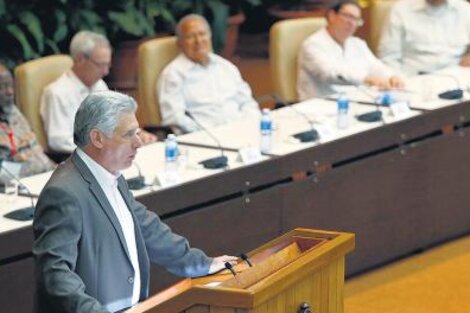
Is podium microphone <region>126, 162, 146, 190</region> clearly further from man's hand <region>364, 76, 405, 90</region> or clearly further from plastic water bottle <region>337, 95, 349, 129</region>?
man's hand <region>364, 76, 405, 90</region>

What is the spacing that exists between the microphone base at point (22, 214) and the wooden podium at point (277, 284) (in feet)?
4.21

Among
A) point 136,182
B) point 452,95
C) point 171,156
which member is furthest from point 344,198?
point 136,182

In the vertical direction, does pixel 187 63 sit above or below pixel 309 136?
above

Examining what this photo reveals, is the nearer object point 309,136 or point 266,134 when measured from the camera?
point 266,134

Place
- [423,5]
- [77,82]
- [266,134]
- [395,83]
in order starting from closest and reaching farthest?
[266,134] < [77,82] < [395,83] < [423,5]

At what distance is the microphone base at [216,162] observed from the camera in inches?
235

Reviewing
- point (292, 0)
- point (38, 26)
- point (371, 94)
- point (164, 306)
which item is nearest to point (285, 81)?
point (371, 94)

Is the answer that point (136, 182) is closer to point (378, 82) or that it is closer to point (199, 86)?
point (199, 86)

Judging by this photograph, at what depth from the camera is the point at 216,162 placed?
19.6 ft

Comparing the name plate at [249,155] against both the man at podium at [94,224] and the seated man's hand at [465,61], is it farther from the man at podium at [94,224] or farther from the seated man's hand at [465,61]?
the seated man's hand at [465,61]

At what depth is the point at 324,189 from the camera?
638cm

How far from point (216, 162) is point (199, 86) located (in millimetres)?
1429

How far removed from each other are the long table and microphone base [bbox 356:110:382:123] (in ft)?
0.45

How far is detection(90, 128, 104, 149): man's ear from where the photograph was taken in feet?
12.7
